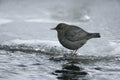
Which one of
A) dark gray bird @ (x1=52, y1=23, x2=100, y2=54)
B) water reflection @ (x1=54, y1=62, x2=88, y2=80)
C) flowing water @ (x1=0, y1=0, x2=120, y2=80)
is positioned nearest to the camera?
water reflection @ (x1=54, y1=62, x2=88, y2=80)

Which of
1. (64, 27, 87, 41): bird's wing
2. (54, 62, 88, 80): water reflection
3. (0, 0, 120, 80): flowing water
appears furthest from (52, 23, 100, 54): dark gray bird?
(54, 62, 88, 80): water reflection

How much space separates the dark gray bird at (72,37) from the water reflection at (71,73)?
0.84 metres

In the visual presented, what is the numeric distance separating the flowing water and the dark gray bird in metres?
0.20

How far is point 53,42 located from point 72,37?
956 millimetres

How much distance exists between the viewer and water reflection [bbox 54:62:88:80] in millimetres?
6261

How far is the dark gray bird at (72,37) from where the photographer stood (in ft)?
25.8

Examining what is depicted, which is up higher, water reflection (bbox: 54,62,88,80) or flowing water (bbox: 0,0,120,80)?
flowing water (bbox: 0,0,120,80)

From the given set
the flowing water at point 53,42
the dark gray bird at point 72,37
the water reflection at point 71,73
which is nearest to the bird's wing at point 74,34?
the dark gray bird at point 72,37

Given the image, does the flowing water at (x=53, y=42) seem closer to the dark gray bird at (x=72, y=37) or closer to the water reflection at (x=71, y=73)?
the water reflection at (x=71, y=73)

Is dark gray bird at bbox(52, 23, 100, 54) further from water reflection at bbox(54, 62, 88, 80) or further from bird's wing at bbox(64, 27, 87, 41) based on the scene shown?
water reflection at bbox(54, 62, 88, 80)

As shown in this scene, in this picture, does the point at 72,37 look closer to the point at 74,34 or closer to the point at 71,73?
the point at 74,34

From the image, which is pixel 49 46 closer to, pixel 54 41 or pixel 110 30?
pixel 54 41

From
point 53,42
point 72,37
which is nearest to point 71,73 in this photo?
point 72,37

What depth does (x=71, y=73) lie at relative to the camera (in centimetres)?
655
